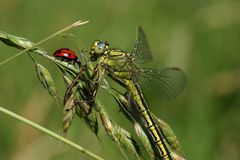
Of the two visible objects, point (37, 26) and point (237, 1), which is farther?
point (237, 1)

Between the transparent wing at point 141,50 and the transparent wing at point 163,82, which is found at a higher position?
the transparent wing at point 141,50

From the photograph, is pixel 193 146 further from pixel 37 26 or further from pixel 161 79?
pixel 37 26

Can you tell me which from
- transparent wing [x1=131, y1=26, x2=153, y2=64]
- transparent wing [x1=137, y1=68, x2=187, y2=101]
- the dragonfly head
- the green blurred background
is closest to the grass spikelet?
transparent wing [x1=137, y1=68, x2=187, y2=101]

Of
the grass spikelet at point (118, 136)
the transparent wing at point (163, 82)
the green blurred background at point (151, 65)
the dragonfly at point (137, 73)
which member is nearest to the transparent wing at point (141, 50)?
the dragonfly at point (137, 73)

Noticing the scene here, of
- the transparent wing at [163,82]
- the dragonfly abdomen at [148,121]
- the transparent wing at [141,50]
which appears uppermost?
the transparent wing at [141,50]

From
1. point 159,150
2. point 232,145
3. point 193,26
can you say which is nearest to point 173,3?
point 193,26

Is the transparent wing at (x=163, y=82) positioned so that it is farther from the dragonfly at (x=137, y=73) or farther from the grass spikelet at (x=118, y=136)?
the grass spikelet at (x=118, y=136)

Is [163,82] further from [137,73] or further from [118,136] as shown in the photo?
[118,136]
